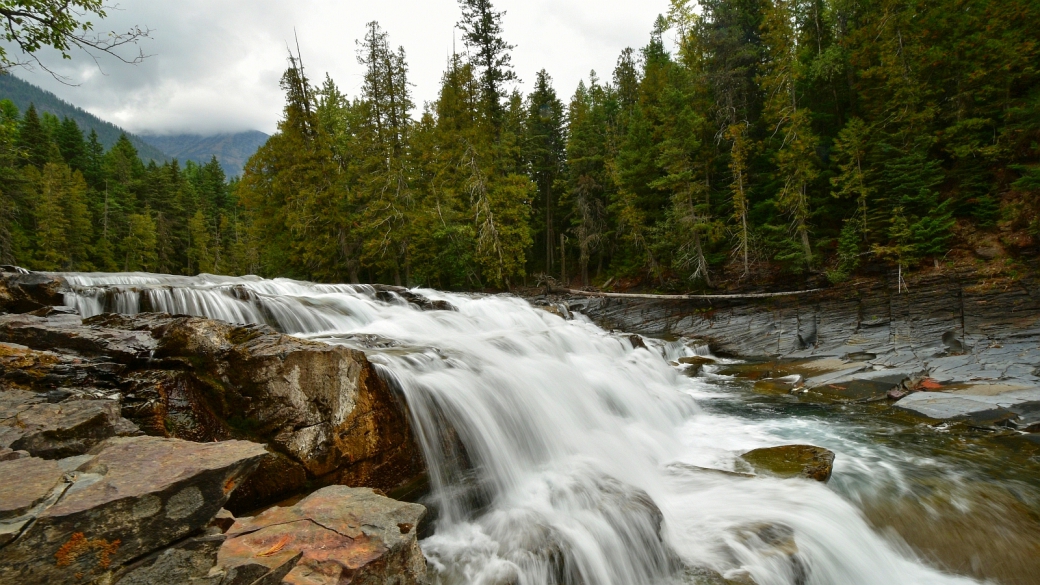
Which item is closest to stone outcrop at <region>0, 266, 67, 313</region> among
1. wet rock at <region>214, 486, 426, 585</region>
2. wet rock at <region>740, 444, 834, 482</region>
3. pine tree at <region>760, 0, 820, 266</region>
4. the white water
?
the white water

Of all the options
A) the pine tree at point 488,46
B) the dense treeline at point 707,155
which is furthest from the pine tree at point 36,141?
the pine tree at point 488,46

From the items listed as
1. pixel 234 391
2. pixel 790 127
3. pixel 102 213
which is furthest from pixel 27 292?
pixel 102 213

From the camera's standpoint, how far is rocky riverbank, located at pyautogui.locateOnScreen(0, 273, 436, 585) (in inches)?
80.7

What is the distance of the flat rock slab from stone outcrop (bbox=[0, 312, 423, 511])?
9.40m

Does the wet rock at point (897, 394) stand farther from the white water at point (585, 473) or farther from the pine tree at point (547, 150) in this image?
the pine tree at point (547, 150)

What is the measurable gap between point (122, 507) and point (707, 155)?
22.8m

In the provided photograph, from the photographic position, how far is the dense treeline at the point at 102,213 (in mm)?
33094

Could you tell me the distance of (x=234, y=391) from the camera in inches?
163

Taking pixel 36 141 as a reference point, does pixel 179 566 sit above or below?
below

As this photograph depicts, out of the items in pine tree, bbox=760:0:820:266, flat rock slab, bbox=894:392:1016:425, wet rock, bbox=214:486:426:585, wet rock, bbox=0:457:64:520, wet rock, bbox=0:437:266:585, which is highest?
pine tree, bbox=760:0:820:266

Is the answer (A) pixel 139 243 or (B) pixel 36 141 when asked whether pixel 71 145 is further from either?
(A) pixel 139 243

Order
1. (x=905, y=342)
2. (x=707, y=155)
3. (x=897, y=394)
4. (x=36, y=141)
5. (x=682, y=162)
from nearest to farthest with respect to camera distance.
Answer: (x=897, y=394) → (x=905, y=342) → (x=682, y=162) → (x=707, y=155) → (x=36, y=141)

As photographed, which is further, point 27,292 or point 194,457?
point 27,292

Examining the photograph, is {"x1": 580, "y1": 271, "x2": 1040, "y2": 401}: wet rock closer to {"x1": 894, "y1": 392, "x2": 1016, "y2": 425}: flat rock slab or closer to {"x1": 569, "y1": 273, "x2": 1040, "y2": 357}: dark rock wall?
{"x1": 569, "y1": 273, "x2": 1040, "y2": 357}: dark rock wall
